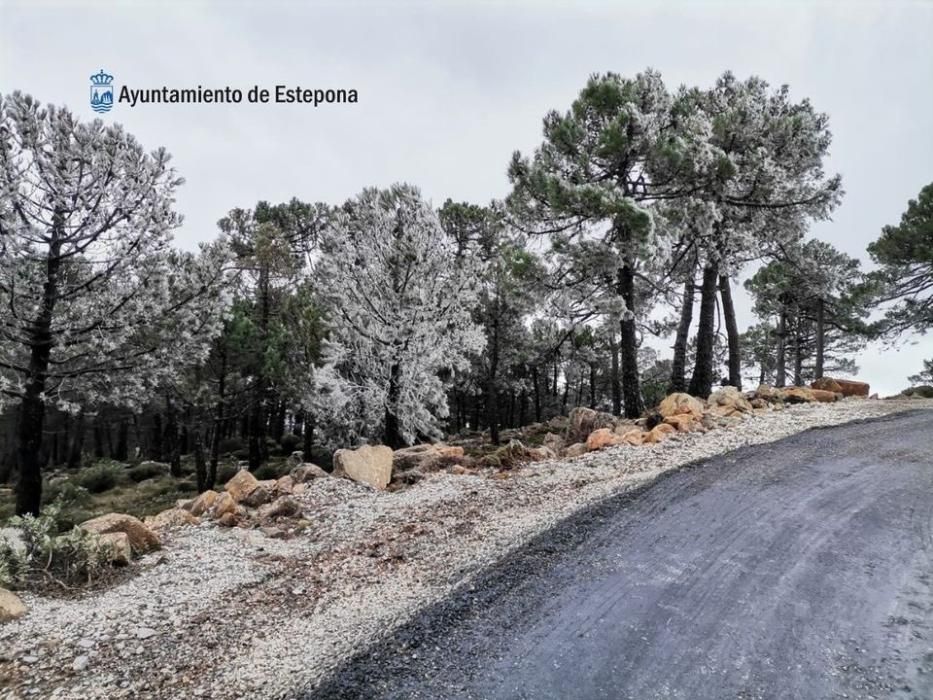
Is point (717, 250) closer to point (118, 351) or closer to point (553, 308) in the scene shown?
point (553, 308)

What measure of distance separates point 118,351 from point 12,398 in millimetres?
1764

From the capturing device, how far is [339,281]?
42.1 ft

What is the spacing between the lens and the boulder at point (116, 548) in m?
5.36

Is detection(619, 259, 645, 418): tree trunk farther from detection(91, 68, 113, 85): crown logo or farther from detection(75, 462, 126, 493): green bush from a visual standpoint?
detection(75, 462, 126, 493): green bush

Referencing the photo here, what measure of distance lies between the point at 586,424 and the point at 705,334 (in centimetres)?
484

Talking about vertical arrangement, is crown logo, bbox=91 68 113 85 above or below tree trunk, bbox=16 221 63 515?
above

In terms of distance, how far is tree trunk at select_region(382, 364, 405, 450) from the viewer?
43.0ft

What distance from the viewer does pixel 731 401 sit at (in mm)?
11227

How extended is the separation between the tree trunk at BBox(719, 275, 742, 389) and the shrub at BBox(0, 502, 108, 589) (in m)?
14.8

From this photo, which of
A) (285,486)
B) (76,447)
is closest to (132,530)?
(285,486)

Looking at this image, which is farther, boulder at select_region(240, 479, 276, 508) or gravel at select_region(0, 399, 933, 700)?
boulder at select_region(240, 479, 276, 508)

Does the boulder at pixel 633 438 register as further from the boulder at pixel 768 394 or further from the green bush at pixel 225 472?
the green bush at pixel 225 472

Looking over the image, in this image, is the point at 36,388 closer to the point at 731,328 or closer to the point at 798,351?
the point at 731,328

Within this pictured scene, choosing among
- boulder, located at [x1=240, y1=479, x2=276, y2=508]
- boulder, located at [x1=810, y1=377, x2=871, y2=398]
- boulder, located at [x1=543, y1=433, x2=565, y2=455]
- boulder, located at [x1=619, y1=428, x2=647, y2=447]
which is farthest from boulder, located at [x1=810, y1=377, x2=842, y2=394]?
boulder, located at [x1=240, y1=479, x2=276, y2=508]
